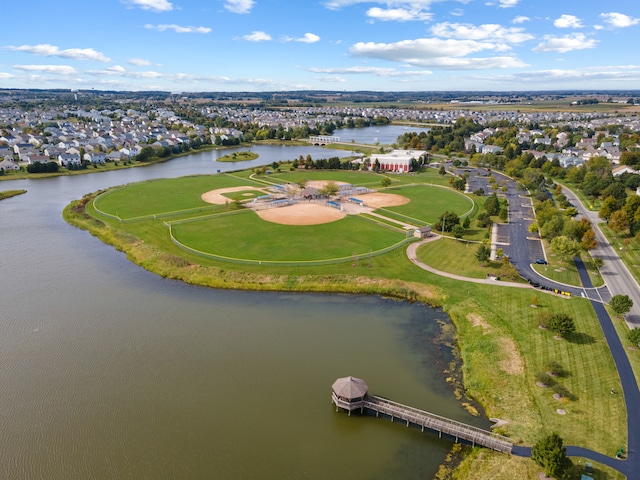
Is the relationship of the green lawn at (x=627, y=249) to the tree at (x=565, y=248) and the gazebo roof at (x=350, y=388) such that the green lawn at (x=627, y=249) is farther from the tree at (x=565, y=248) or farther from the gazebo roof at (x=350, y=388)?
the gazebo roof at (x=350, y=388)

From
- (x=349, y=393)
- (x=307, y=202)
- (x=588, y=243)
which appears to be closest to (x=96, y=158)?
(x=307, y=202)

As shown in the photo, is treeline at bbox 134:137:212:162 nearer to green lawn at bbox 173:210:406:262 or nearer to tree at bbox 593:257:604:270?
green lawn at bbox 173:210:406:262

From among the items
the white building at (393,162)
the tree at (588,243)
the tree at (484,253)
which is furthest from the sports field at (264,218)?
the tree at (588,243)

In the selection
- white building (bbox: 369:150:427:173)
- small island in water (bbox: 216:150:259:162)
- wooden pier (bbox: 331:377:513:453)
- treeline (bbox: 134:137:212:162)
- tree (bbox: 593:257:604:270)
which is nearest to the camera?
wooden pier (bbox: 331:377:513:453)

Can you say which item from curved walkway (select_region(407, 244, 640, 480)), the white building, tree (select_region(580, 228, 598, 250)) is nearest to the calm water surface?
curved walkway (select_region(407, 244, 640, 480))

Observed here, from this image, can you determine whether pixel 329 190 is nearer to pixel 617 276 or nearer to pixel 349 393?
pixel 617 276

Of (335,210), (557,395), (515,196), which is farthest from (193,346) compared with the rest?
(515,196)

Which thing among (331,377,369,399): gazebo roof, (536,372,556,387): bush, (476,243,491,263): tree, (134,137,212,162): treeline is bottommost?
(536,372,556,387): bush
